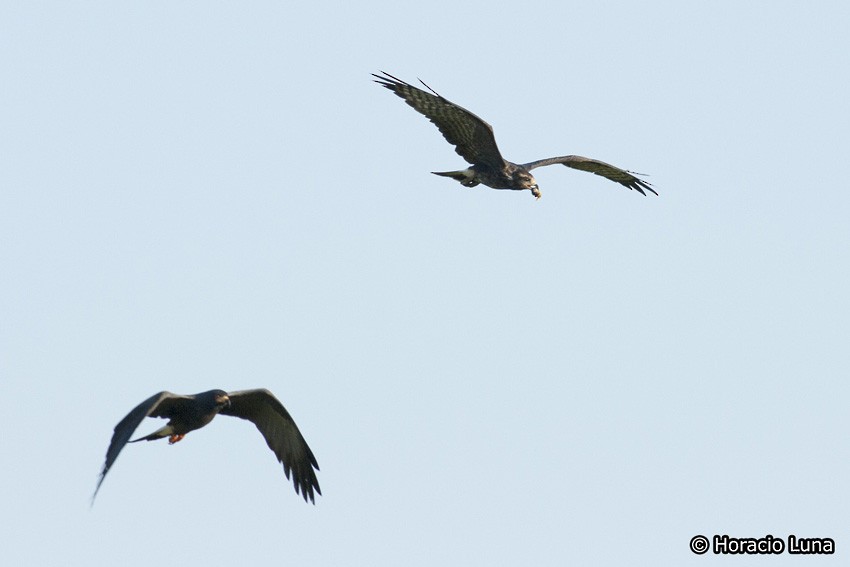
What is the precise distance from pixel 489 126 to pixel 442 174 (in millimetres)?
1487

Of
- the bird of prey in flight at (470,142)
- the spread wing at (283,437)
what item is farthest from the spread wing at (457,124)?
the spread wing at (283,437)

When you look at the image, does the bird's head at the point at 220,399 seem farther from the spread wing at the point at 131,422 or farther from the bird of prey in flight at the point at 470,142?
the bird of prey in flight at the point at 470,142

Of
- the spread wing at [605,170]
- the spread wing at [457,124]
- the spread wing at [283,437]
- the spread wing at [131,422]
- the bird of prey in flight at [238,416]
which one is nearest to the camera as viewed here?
the spread wing at [131,422]

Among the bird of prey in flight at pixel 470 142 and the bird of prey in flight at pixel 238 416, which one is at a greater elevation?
the bird of prey in flight at pixel 470 142

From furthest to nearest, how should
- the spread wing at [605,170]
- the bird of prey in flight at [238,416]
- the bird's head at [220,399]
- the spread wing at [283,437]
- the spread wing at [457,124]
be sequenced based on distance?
the spread wing at [605,170] < the spread wing at [457,124] < the spread wing at [283,437] < the bird's head at [220,399] < the bird of prey in flight at [238,416]

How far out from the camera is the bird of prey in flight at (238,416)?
41.6 feet

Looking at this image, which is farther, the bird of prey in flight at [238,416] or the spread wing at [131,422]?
the bird of prey in flight at [238,416]

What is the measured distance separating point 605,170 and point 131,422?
11.0m

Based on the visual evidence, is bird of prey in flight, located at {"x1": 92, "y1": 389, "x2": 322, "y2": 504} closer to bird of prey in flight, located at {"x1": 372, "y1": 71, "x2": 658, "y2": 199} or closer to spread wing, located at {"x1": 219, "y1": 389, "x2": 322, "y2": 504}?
spread wing, located at {"x1": 219, "y1": 389, "x2": 322, "y2": 504}

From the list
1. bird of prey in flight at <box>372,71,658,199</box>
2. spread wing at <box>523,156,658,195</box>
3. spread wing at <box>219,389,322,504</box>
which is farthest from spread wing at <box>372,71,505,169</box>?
spread wing at <box>219,389,322,504</box>

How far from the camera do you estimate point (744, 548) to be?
50.5 ft

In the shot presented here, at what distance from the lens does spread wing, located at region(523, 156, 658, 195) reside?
20.1m

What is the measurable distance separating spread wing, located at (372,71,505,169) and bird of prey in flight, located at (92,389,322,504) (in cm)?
468

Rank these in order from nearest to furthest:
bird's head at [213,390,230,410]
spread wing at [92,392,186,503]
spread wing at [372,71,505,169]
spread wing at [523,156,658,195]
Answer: spread wing at [92,392,186,503]
bird's head at [213,390,230,410]
spread wing at [372,71,505,169]
spread wing at [523,156,658,195]
